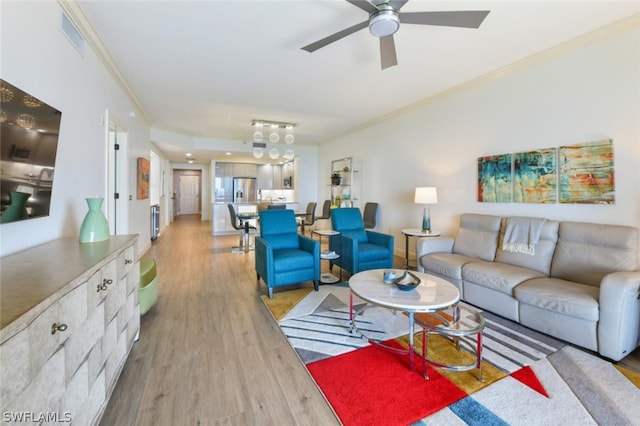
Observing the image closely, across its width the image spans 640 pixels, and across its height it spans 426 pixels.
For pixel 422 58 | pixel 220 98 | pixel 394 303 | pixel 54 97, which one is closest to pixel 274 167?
pixel 220 98

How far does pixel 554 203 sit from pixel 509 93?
1.47 m

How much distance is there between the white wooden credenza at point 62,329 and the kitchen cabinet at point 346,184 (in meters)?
5.43

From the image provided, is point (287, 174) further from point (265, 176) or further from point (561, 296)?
point (561, 296)

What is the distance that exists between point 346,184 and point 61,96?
5.74 metres

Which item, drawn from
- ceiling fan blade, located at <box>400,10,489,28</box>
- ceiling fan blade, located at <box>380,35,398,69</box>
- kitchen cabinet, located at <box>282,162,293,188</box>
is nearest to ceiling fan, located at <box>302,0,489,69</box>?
ceiling fan blade, located at <box>400,10,489,28</box>

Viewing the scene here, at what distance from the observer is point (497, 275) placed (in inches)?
108

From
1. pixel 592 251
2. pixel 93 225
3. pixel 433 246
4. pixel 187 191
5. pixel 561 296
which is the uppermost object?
pixel 187 191

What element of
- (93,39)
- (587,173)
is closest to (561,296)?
(587,173)

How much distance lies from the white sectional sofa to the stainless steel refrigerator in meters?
7.50

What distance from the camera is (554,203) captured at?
310 centimetres

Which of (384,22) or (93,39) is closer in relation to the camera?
(384,22)

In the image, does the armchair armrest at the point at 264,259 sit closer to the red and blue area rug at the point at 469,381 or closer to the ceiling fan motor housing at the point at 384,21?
the red and blue area rug at the point at 469,381

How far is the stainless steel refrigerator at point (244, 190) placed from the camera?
9.66 m

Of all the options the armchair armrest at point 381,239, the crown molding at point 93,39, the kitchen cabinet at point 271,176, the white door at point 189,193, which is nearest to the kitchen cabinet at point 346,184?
the armchair armrest at point 381,239
